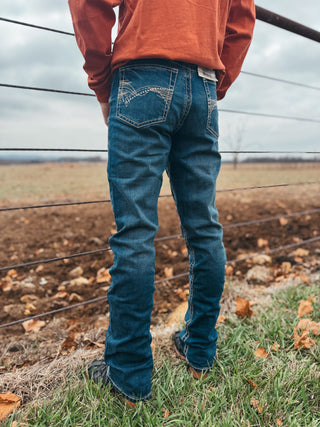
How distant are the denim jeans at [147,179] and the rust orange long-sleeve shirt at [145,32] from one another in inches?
1.4

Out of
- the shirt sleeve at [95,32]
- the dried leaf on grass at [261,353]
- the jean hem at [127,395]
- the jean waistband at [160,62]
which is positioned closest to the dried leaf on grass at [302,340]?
the dried leaf on grass at [261,353]

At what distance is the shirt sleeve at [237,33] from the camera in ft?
3.77

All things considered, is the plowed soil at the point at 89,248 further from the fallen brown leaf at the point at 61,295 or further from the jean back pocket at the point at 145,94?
the jean back pocket at the point at 145,94

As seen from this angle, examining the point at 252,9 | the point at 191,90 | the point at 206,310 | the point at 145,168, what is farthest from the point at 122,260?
the point at 252,9

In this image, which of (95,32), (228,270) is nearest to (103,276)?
(228,270)

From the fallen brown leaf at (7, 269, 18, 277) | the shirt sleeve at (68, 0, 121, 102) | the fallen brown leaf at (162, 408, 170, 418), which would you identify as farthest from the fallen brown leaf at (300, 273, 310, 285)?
the fallen brown leaf at (7, 269, 18, 277)

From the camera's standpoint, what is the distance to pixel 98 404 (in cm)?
105

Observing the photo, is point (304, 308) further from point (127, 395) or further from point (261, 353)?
point (127, 395)

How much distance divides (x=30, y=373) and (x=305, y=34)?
7.61 feet

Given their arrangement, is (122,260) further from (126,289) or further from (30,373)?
(30,373)

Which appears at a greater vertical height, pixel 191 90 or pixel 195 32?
pixel 195 32

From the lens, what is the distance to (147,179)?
3.25 feet

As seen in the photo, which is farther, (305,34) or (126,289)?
(305,34)

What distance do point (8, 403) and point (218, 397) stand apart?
700mm
